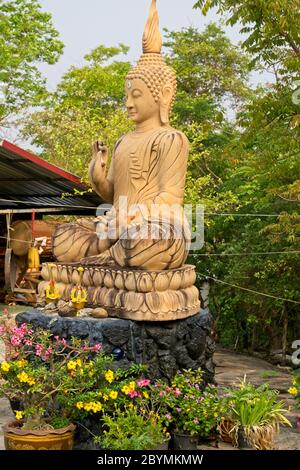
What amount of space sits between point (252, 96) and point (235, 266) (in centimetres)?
739

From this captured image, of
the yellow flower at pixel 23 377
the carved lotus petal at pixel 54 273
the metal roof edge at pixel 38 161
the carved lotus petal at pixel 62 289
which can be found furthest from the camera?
the metal roof edge at pixel 38 161

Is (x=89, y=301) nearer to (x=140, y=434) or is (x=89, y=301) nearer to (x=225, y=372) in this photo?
(x=140, y=434)

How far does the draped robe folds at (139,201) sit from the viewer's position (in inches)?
242

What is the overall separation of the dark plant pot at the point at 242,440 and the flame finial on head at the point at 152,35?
3.53 metres

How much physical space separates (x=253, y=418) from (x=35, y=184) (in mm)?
9214

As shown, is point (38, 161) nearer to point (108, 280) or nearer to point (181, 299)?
point (108, 280)

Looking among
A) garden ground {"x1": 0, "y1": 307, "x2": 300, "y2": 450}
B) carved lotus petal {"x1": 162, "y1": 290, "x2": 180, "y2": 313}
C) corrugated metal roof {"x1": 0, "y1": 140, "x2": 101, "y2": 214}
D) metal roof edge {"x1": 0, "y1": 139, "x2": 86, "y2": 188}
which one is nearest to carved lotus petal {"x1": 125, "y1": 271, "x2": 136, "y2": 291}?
carved lotus petal {"x1": 162, "y1": 290, "x2": 180, "y2": 313}

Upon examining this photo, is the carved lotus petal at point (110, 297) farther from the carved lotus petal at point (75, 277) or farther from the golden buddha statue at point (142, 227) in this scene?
the carved lotus petal at point (75, 277)

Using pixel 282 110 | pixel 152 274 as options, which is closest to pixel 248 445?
pixel 152 274

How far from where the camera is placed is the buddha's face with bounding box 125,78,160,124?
22.0 ft

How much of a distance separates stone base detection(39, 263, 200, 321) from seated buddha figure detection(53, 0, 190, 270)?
0.18 meters

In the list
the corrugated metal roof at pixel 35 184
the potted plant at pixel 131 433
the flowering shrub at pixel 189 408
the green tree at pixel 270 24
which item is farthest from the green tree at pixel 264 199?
the potted plant at pixel 131 433

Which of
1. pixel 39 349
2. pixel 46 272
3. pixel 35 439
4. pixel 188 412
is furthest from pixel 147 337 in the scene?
pixel 46 272

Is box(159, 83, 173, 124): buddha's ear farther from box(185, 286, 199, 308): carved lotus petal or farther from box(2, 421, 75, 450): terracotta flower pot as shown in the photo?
box(2, 421, 75, 450): terracotta flower pot
